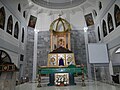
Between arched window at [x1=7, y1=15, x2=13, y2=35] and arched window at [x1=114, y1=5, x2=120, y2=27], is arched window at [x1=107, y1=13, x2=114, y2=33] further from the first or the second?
arched window at [x1=7, y1=15, x2=13, y2=35]

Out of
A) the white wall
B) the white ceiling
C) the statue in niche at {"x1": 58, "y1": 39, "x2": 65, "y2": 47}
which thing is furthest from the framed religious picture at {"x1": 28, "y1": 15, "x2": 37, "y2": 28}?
the statue in niche at {"x1": 58, "y1": 39, "x2": 65, "y2": 47}

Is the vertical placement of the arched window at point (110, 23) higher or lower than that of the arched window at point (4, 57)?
higher

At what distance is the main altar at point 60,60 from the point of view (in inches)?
293

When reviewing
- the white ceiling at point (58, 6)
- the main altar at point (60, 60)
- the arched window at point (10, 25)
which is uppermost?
the white ceiling at point (58, 6)

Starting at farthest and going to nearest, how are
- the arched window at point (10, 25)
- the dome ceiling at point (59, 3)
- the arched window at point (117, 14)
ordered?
the dome ceiling at point (59, 3) < the arched window at point (10, 25) < the arched window at point (117, 14)

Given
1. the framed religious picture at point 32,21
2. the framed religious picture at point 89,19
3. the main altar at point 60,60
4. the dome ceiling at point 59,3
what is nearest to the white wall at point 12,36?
the framed religious picture at point 32,21

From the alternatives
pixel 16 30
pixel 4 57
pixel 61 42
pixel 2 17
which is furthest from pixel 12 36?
pixel 61 42

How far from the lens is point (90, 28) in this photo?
1429 centimetres

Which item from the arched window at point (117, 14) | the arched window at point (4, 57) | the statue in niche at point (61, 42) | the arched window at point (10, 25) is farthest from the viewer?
the statue in niche at point (61, 42)


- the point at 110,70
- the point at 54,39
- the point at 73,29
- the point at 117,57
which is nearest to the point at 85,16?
the point at 73,29

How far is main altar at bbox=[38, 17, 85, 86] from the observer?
24.4 ft

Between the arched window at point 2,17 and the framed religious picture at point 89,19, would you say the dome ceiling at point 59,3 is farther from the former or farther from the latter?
the arched window at point 2,17

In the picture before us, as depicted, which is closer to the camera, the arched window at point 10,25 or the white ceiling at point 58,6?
the arched window at point 10,25

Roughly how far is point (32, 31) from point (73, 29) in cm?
495
